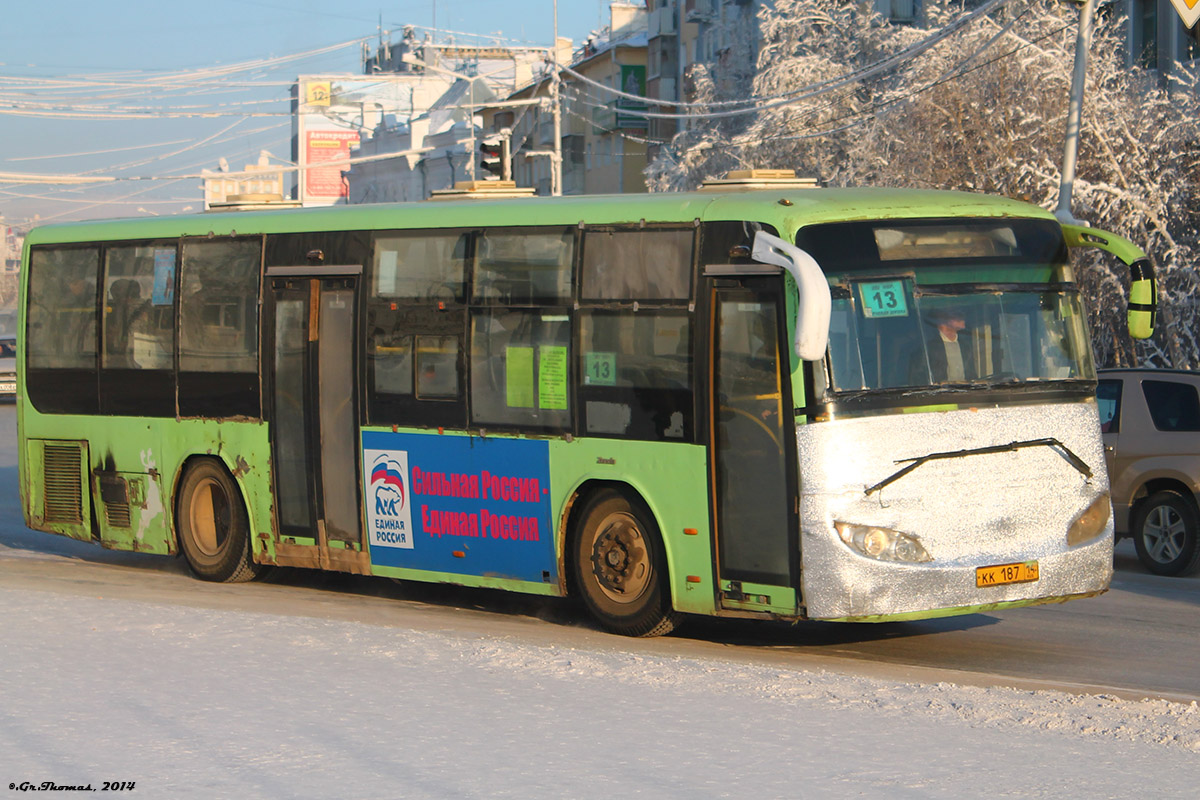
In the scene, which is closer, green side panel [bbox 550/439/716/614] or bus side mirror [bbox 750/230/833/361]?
bus side mirror [bbox 750/230/833/361]

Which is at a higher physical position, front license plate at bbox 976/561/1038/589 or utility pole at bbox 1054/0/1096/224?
utility pole at bbox 1054/0/1096/224

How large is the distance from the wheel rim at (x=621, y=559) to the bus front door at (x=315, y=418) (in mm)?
2485

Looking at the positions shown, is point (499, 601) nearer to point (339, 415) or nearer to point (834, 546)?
point (339, 415)

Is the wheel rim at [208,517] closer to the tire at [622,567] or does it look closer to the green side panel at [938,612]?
the tire at [622,567]

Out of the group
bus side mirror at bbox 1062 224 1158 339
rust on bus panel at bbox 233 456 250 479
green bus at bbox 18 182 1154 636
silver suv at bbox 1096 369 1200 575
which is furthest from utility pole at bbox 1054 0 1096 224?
rust on bus panel at bbox 233 456 250 479

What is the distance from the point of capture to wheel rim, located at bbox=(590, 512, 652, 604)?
11.2 metres

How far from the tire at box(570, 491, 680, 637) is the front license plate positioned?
2.10 meters

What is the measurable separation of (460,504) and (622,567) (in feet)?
5.16

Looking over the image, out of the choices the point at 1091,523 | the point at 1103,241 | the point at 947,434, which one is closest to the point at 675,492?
the point at 947,434

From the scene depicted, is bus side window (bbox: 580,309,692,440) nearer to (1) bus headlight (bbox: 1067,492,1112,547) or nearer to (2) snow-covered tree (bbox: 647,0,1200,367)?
(1) bus headlight (bbox: 1067,492,1112,547)

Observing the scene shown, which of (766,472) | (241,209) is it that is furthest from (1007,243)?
(241,209)

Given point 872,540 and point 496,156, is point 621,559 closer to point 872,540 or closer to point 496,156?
point 872,540

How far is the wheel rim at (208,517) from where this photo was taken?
14508 millimetres

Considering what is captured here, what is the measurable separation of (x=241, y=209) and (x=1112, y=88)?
62.0 ft
